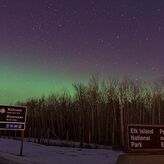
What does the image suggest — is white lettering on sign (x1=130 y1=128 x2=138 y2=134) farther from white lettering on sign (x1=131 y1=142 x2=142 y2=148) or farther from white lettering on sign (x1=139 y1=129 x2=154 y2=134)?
white lettering on sign (x1=131 y1=142 x2=142 y2=148)

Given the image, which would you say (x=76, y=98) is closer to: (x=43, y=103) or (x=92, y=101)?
(x=92, y=101)

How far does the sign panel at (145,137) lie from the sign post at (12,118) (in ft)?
40.2

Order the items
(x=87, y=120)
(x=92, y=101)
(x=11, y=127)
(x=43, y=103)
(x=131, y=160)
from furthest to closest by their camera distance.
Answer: (x=43, y=103)
(x=92, y=101)
(x=87, y=120)
(x=11, y=127)
(x=131, y=160)

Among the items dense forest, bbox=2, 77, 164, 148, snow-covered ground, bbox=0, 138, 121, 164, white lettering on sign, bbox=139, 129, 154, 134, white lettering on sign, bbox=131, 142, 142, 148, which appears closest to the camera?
white lettering on sign, bbox=131, 142, 142, 148

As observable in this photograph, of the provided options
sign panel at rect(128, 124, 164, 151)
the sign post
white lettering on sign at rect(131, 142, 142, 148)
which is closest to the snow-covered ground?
the sign post

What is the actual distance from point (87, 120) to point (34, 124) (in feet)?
81.3

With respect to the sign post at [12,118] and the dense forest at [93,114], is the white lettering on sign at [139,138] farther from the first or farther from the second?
the dense forest at [93,114]

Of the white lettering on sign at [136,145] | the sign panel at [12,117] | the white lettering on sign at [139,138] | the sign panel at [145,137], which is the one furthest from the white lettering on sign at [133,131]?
the sign panel at [12,117]

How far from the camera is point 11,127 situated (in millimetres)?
23688

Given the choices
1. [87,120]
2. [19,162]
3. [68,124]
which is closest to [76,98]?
[68,124]

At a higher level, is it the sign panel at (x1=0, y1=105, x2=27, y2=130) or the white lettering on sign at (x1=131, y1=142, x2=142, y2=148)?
the sign panel at (x1=0, y1=105, x2=27, y2=130)

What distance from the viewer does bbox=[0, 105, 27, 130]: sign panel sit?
77.4 feet

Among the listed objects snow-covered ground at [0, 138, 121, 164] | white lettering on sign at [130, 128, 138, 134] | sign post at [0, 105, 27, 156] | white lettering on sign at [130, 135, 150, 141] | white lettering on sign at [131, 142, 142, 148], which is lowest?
snow-covered ground at [0, 138, 121, 164]

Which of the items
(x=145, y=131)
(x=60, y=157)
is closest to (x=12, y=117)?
(x=60, y=157)
